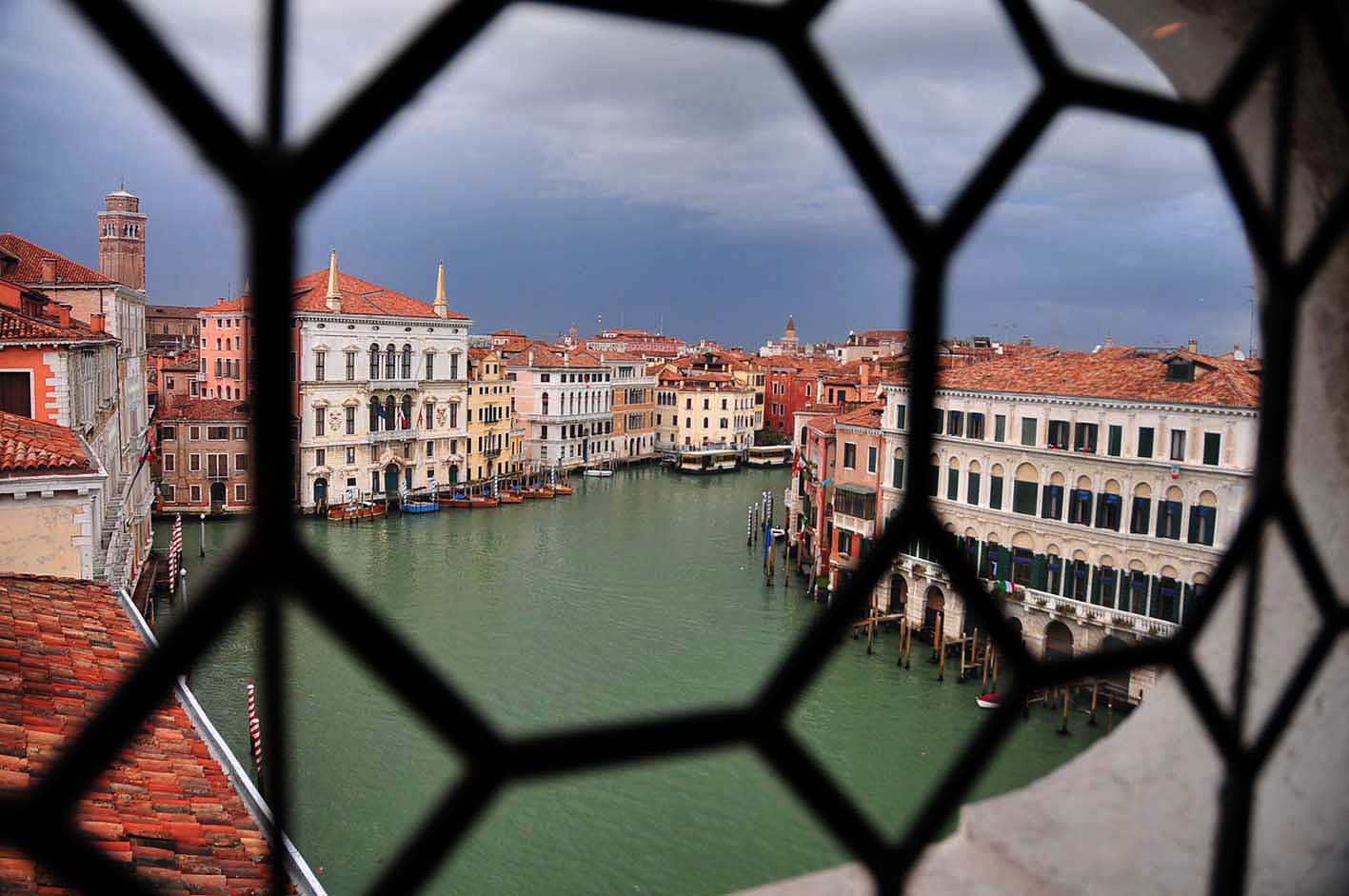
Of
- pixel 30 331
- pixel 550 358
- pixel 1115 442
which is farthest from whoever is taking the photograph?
pixel 550 358

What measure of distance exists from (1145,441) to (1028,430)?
2.94 feet

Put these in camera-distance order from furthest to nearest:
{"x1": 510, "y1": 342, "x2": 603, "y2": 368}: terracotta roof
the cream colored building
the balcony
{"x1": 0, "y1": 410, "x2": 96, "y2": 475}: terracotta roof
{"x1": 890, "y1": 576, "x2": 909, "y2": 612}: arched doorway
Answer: {"x1": 510, "y1": 342, "x2": 603, "y2": 368}: terracotta roof
the balcony
the cream colored building
{"x1": 890, "y1": 576, "x2": 909, "y2": 612}: arched doorway
{"x1": 0, "y1": 410, "x2": 96, "y2": 475}: terracotta roof

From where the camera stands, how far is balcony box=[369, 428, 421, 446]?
14367mm

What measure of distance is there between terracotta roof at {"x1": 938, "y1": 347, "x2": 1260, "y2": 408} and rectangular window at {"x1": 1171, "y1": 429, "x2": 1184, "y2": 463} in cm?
22

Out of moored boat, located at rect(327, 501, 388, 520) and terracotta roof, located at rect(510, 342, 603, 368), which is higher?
terracotta roof, located at rect(510, 342, 603, 368)

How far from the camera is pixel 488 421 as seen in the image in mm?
16609

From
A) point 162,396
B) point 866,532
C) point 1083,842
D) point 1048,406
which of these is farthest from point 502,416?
point 1083,842

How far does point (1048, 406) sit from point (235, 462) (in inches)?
371

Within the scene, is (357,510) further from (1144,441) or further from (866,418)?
A: (1144,441)

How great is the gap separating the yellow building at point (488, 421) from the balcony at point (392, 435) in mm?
1207

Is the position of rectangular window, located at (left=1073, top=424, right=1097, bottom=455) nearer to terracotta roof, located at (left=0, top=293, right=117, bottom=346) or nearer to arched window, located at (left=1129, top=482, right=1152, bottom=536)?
arched window, located at (left=1129, top=482, right=1152, bottom=536)

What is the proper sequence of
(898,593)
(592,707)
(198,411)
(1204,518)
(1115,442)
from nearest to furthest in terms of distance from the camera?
(592,707) → (1204,518) → (1115,442) → (898,593) → (198,411)

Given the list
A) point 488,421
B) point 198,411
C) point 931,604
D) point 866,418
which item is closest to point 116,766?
point 931,604

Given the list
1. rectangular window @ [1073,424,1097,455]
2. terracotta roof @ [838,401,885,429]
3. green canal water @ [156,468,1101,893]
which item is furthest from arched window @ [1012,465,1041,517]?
terracotta roof @ [838,401,885,429]
